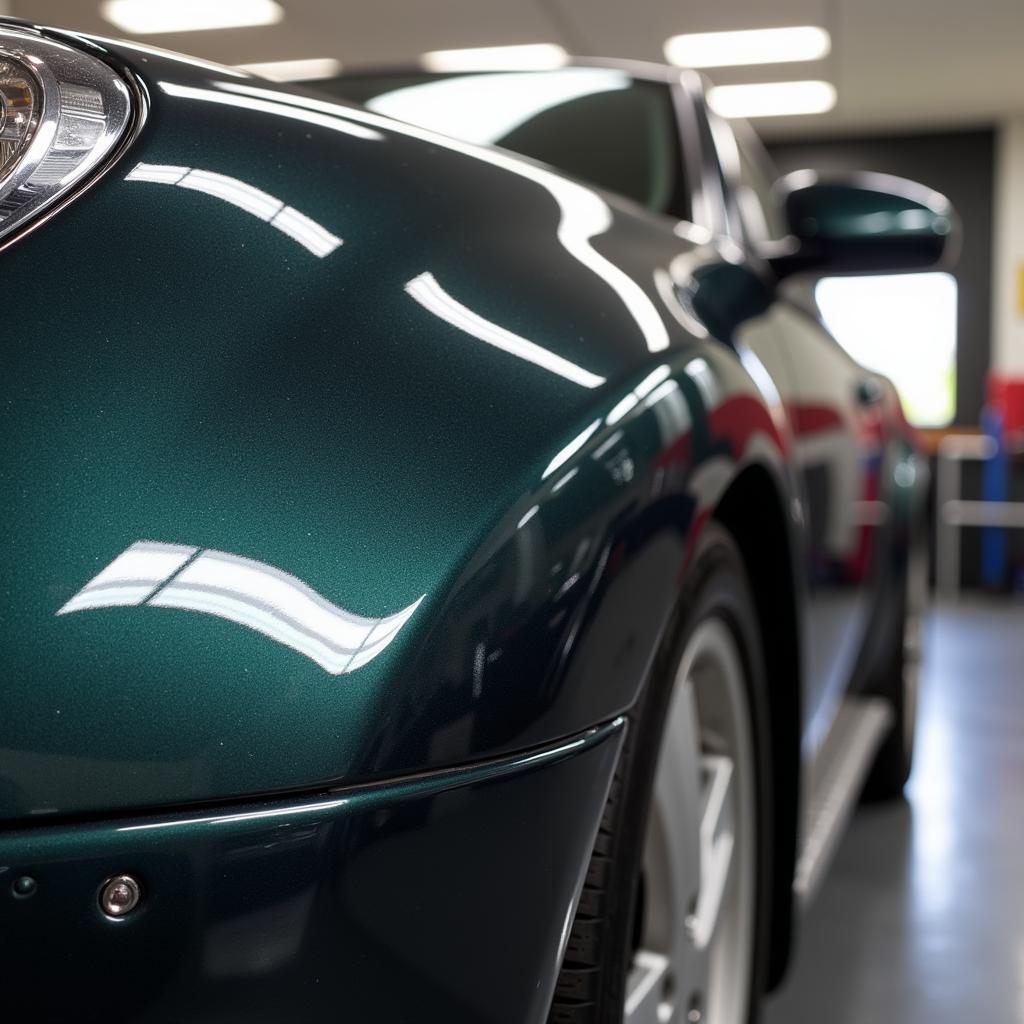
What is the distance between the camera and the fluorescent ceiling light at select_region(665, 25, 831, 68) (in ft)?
23.6

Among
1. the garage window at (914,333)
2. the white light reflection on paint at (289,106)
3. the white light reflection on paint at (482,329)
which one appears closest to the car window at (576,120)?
the white light reflection on paint at (289,106)

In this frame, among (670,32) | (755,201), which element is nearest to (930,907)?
(755,201)

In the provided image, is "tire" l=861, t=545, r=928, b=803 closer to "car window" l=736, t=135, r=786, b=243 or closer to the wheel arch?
"car window" l=736, t=135, r=786, b=243

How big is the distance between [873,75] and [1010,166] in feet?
5.27

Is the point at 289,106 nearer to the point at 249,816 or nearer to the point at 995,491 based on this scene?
the point at 249,816

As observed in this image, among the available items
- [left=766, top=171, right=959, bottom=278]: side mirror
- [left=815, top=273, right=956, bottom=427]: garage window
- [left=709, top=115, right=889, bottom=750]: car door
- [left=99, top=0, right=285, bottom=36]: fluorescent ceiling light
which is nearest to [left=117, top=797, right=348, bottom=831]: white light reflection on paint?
[left=709, top=115, right=889, bottom=750]: car door

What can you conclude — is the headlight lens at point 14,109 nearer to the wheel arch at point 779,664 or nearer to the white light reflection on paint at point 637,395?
the white light reflection on paint at point 637,395

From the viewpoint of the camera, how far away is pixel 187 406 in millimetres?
627

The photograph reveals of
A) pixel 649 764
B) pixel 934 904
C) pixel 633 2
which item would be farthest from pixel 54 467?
pixel 633 2

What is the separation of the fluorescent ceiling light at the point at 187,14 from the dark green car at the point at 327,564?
6573 mm

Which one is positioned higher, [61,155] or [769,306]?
[61,155]

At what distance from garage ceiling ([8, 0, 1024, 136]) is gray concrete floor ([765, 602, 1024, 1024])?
15.5 feet

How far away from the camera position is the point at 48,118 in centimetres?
72

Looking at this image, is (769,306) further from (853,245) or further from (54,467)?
(54,467)
